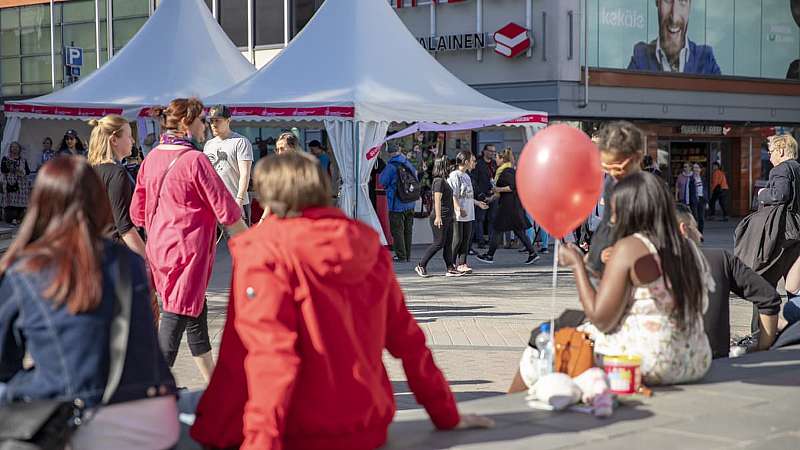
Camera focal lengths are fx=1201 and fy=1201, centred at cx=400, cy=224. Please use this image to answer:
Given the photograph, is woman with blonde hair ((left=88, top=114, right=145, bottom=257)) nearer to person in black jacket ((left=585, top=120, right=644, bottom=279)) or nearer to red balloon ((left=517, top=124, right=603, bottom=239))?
red balloon ((left=517, top=124, right=603, bottom=239))

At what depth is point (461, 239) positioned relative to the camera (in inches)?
612

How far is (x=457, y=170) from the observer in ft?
53.2

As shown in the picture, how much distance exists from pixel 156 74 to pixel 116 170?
1369 centimetres

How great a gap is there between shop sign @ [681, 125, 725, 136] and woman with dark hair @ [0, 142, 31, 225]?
57.2 feet

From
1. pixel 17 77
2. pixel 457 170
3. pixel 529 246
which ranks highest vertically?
pixel 17 77

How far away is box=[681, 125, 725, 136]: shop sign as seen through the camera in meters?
32.9

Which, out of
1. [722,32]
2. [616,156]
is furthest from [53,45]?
[616,156]

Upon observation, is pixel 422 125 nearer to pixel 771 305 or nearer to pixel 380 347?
pixel 771 305

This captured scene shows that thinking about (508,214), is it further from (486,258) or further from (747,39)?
(747,39)

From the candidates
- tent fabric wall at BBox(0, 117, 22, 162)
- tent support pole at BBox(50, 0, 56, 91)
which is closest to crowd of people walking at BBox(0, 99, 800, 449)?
tent fabric wall at BBox(0, 117, 22, 162)

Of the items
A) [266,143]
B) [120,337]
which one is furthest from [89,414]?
[266,143]

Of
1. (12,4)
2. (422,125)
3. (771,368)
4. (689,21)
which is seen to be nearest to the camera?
(771,368)

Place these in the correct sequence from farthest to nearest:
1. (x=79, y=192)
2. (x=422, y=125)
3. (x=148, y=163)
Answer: (x=422, y=125) < (x=148, y=163) < (x=79, y=192)

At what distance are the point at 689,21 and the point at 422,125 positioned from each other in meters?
14.6
